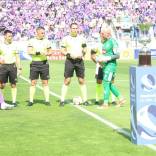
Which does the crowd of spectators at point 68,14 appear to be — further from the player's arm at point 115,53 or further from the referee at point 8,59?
the player's arm at point 115,53

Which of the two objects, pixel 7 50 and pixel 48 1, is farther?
pixel 48 1

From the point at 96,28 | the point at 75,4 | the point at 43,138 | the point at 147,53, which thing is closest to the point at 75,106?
the point at 43,138

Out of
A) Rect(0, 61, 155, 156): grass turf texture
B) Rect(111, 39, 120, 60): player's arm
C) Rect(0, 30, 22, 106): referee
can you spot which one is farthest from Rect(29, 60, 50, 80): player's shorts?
Rect(111, 39, 120, 60): player's arm

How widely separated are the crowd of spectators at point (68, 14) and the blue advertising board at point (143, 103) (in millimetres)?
44905

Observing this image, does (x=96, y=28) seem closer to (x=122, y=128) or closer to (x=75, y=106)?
(x=75, y=106)

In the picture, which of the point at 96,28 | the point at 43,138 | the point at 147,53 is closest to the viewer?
the point at 147,53

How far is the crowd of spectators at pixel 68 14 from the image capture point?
54.3 m

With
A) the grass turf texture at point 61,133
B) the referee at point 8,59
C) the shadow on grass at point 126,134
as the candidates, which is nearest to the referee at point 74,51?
the grass turf texture at point 61,133

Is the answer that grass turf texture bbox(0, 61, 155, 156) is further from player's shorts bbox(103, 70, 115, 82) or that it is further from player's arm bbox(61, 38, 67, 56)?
player's arm bbox(61, 38, 67, 56)

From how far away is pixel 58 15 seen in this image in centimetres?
5678

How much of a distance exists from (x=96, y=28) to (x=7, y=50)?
41.8 m

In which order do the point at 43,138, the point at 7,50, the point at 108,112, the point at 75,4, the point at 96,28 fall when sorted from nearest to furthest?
1. the point at 43,138
2. the point at 108,112
3. the point at 7,50
4. the point at 96,28
5. the point at 75,4

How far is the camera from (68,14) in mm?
56656

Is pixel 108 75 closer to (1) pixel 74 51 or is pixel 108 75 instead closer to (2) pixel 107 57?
(2) pixel 107 57
